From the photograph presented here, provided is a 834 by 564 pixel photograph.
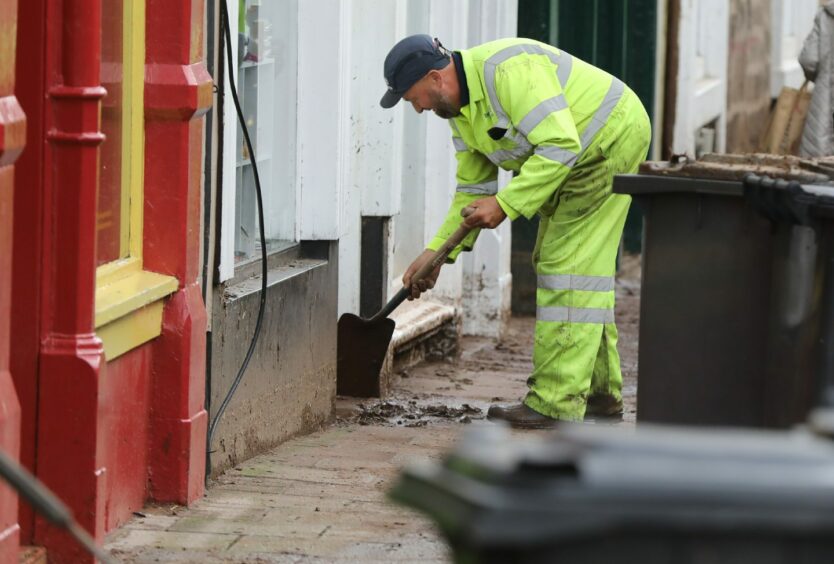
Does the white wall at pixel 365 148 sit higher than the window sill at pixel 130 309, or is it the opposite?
the white wall at pixel 365 148

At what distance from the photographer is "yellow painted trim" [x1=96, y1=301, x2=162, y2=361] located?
A: 16.1 feet

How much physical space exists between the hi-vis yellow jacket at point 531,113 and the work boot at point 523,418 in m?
0.91

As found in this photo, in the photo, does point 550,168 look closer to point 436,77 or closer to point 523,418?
point 436,77

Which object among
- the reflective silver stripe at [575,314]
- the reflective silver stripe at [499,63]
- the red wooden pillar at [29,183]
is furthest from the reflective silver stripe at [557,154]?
the red wooden pillar at [29,183]

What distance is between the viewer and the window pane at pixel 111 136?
16.9 feet

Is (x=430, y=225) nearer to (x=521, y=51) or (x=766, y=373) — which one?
(x=521, y=51)

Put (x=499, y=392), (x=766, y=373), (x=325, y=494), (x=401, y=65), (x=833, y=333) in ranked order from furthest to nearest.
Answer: (x=499, y=392)
(x=401, y=65)
(x=325, y=494)
(x=766, y=373)
(x=833, y=333)

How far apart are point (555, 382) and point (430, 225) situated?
6.52ft

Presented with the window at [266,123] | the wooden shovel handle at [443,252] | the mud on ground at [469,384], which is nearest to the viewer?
the window at [266,123]

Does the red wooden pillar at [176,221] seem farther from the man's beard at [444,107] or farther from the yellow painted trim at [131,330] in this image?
the man's beard at [444,107]

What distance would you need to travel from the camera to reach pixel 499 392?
8.70 metres

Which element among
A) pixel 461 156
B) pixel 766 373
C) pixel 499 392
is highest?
pixel 461 156

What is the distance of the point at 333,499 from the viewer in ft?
19.1

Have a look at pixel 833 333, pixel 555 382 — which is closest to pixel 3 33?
pixel 833 333
